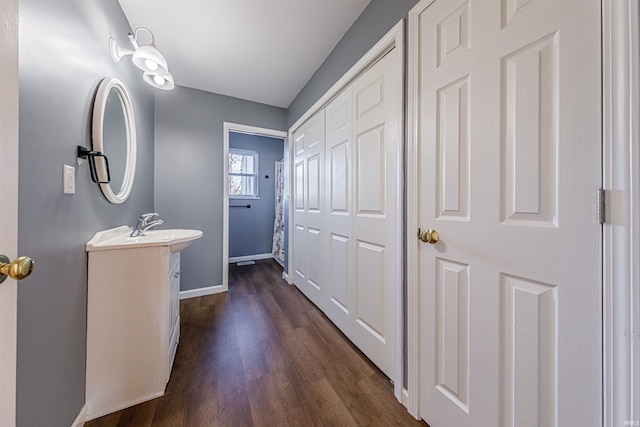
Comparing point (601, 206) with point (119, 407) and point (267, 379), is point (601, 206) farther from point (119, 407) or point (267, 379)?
point (119, 407)

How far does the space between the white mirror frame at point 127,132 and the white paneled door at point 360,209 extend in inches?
58.7

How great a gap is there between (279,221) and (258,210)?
50 cm

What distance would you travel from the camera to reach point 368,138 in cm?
151

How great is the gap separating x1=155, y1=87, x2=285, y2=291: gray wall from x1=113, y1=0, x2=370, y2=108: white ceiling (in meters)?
0.27

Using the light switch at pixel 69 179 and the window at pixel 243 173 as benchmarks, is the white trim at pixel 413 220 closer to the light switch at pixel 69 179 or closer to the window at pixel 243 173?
the light switch at pixel 69 179

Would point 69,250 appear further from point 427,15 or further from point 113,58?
point 427,15

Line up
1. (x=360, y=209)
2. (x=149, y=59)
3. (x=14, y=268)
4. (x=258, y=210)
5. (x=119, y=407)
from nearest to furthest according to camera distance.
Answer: (x=14, y=268), (x=119, y=407), (x=149, y=59), (x=360, y=209), (x=258, y=210)

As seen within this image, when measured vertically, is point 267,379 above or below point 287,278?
below

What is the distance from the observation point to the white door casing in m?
0.45

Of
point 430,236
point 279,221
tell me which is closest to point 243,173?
point 279,221

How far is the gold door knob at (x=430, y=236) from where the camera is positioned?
1.03 meters

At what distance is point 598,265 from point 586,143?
330 millimetres

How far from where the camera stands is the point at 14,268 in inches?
17.6

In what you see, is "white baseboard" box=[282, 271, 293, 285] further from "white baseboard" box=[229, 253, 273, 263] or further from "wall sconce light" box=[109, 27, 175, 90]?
"wall sconce light" box=[109, 27, 175, 90]
